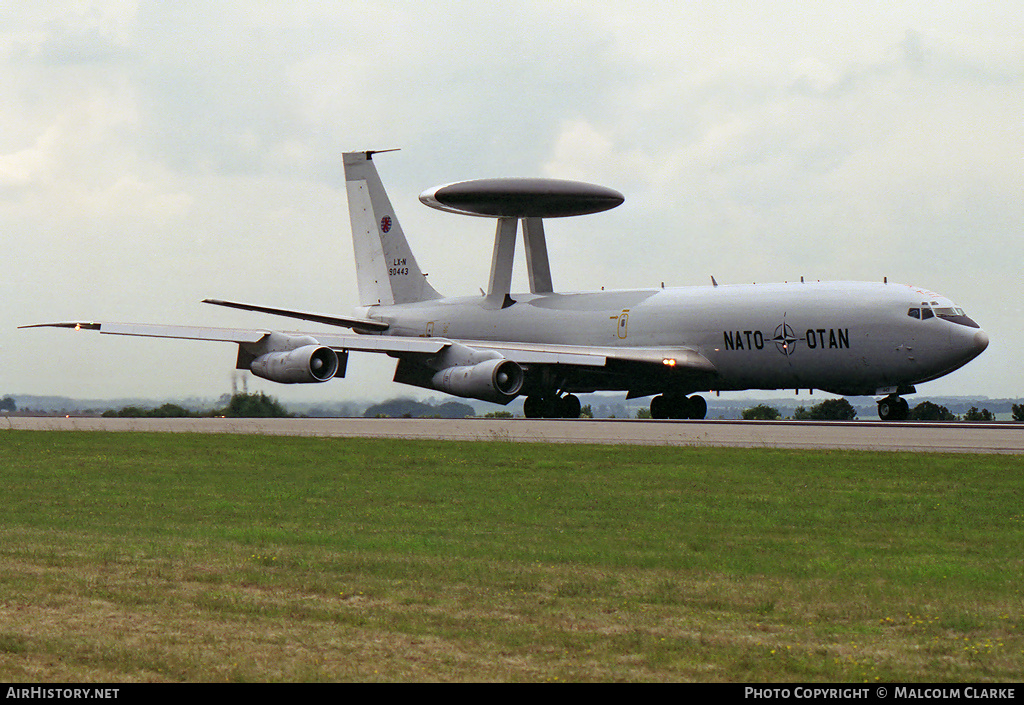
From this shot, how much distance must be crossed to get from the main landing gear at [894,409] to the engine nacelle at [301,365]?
17226 millimetres

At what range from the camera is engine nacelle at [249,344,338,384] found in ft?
127

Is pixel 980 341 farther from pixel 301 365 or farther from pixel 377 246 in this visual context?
pixel 377 246

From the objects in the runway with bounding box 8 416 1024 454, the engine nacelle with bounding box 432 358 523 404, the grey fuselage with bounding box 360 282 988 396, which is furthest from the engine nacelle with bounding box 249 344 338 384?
the grey fuselage with bounding box 360 282 988 396

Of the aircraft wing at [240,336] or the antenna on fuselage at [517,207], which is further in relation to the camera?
the antenna on fuselage at [517,207]

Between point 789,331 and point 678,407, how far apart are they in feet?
21.6

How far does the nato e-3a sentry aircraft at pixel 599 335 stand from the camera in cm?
3484

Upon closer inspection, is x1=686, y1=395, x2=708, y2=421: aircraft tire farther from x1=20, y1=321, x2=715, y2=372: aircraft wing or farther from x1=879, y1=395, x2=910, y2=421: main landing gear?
x1=879, y1=395, x2=910, y2=421: main landing gear

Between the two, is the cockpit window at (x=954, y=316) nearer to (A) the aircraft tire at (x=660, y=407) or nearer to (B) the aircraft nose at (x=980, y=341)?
(B) the aircraft nose at (x=980, y=341)

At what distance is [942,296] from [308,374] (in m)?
19.4

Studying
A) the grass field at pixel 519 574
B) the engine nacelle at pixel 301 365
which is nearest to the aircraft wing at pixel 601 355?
the engine nacelle at pixel 301 365

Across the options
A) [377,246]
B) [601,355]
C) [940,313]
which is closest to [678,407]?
[601,355]

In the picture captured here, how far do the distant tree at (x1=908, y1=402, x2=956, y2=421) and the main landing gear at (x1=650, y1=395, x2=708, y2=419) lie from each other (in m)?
7.13

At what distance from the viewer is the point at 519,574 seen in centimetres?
982

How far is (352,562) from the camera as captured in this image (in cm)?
1049
